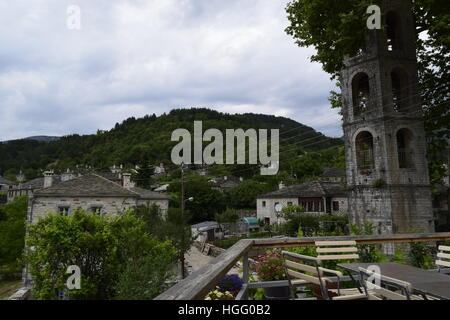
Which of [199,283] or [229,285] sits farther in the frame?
[229,285]

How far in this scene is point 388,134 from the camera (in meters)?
16.5

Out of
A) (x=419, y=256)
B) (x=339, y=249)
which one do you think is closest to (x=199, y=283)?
(x=339, y=249)

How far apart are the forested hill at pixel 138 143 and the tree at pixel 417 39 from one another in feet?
166

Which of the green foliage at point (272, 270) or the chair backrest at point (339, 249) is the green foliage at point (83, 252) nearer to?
the green foliage at point (272, 270)

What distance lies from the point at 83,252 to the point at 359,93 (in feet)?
58.6

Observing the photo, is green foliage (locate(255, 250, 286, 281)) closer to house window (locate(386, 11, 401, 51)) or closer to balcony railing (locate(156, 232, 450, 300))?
balcony railing (locate(156, 232, 450, 300))

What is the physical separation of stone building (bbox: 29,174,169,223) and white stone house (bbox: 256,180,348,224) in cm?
1913

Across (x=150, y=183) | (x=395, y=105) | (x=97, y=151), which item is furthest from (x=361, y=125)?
(x=97, y=151)

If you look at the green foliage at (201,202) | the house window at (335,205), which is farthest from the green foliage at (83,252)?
the green foliage at (201,202)

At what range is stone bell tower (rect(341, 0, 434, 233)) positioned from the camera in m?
16.3

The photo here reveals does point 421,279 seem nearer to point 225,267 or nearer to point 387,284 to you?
point 387,284

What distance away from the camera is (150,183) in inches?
3123

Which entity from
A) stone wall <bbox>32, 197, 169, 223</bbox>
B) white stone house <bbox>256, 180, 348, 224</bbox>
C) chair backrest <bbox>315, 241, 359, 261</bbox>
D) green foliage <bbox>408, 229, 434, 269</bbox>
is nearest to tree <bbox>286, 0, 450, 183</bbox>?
green foliage <bbox>408, 229, 434, 269</bbox>
